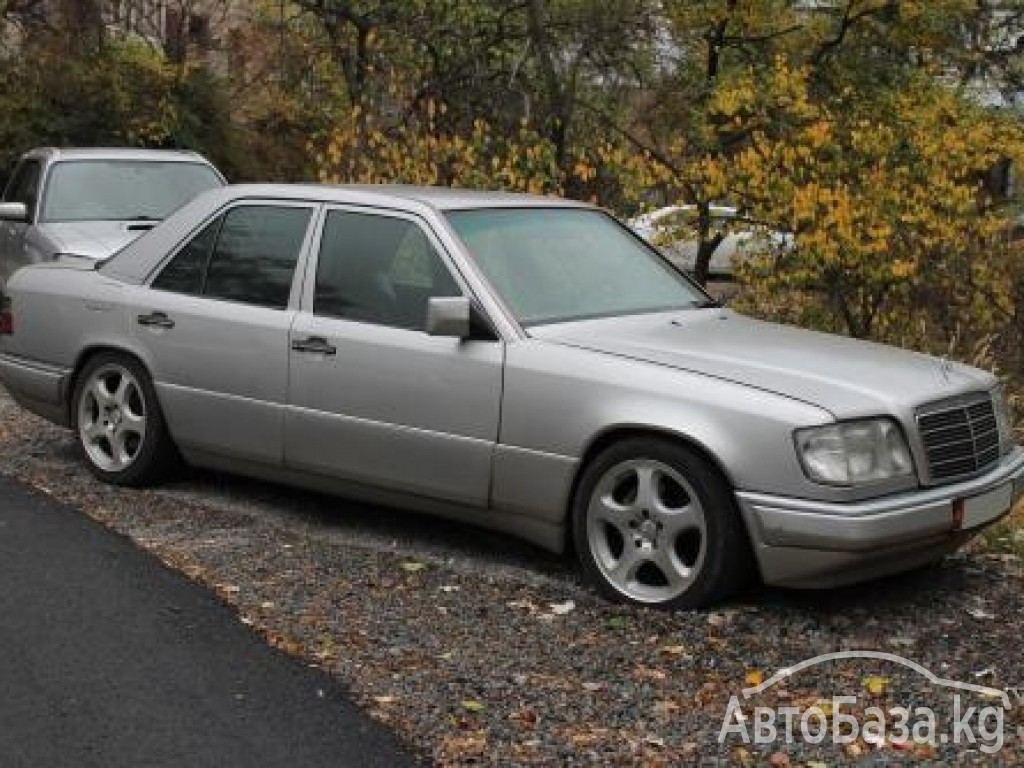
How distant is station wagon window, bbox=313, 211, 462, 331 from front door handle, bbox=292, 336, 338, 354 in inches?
5.3

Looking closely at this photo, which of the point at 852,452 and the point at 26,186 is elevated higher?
the point at 26,186

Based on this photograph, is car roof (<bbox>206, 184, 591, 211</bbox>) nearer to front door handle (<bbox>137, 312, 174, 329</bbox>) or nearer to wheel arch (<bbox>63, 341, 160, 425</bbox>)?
front door handle (<bbox>137, 312, 174, 329</bbox>)

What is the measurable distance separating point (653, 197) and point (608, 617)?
6.01 metres

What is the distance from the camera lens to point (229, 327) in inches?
251

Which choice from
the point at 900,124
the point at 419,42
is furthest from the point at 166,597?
the point at 419,42

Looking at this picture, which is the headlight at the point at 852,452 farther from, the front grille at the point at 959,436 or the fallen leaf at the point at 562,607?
the fallen leaf at the point at 562,607

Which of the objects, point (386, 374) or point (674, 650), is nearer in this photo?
point (674, 650)

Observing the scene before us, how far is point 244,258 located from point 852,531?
10.3 feet

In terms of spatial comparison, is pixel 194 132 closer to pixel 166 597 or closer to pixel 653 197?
pixel 653 197

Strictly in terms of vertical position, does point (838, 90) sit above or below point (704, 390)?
above

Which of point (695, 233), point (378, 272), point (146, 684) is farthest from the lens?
point (695, 233)

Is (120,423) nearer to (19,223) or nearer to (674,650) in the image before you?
(674,650)

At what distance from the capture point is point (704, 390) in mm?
4973

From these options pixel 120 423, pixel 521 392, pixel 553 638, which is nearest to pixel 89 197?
pixel 120 423
